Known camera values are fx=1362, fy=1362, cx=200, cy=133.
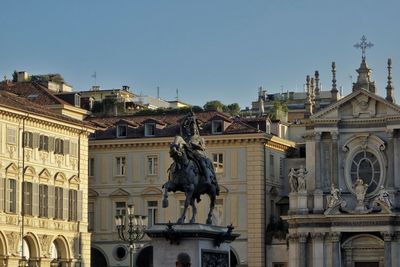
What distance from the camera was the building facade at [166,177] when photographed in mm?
89500

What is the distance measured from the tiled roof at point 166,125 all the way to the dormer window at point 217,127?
34 cm

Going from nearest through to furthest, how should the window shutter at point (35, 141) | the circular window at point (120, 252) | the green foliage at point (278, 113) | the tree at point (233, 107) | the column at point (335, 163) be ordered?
the window shutter at point (35, 141), the column at point (335, 163), the circular window at point (120, 252), the green foliage at point (278, 113), the tree at point (233, 107)

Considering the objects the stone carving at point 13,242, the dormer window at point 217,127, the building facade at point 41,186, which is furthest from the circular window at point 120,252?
the stone carving at point 13,242

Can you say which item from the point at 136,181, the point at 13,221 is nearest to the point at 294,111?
Answer: the point at 136,181

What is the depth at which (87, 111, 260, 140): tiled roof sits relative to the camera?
91.4 meters

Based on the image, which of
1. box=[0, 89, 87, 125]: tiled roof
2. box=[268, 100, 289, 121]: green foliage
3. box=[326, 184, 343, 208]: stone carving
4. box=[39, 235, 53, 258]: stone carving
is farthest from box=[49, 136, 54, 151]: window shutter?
box=[268, 100, 289, 121]: green foliage

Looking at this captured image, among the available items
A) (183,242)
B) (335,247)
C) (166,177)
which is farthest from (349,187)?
(183,242)

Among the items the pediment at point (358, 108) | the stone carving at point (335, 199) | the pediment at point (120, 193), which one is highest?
the pediment at point (358, 108)

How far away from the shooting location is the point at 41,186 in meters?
77.4

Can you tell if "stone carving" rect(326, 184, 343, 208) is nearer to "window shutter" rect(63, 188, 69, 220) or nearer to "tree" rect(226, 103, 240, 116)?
"window shutter" rect(63, 188, 69, 220)

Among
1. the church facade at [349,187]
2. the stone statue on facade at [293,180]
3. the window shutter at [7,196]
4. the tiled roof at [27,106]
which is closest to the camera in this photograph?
the window shutter at [7,196]

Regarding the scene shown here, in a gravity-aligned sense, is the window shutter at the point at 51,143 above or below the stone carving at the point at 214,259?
above

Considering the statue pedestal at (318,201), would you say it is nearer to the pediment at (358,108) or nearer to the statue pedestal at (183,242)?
the pediment at (358,108)

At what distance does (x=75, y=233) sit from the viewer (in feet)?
267
